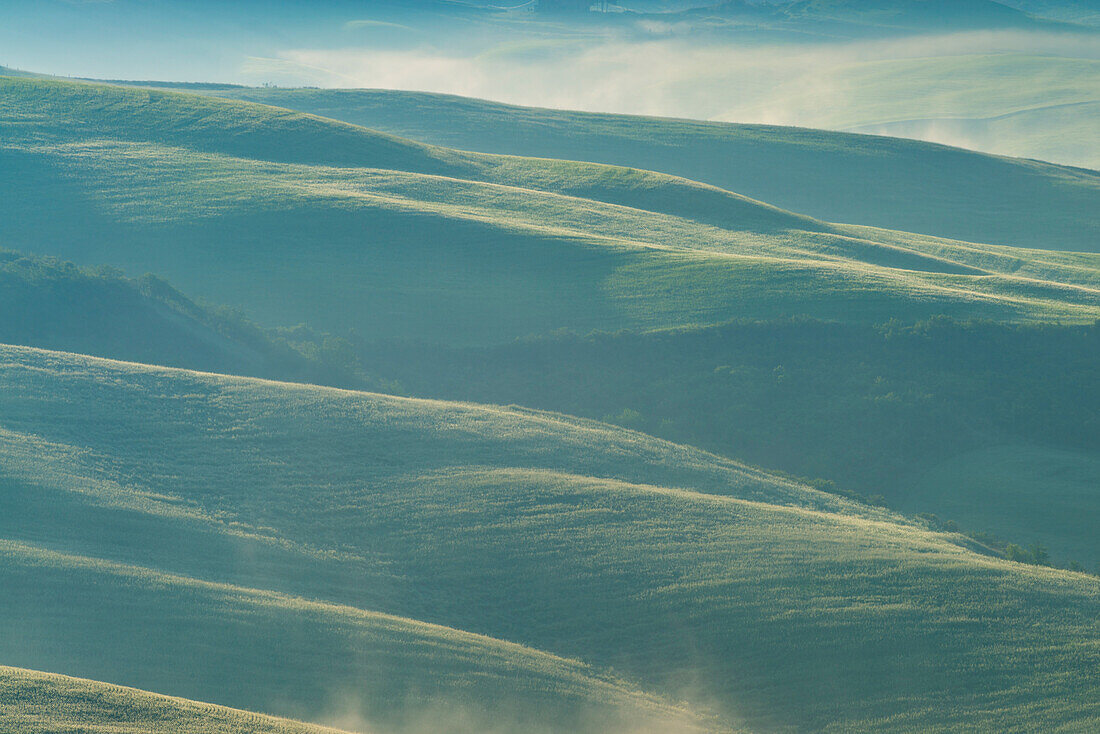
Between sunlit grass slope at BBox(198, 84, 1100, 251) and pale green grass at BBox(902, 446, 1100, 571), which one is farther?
sunlit grass slope at BBox(198, 84, 1100, 251)

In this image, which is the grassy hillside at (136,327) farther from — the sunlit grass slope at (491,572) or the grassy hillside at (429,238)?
the sunlit grass slope at (491,572)

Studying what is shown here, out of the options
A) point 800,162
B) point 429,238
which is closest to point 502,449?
point 429,238

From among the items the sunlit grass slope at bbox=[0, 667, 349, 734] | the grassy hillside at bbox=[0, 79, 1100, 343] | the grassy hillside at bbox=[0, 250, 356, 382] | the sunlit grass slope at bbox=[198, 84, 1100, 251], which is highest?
the sunlit grass slope at bbox=[198, 84, 1100, 251]

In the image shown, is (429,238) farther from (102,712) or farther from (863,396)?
(102,712)

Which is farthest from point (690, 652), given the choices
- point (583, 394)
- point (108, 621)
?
Answer: point (583, 394)

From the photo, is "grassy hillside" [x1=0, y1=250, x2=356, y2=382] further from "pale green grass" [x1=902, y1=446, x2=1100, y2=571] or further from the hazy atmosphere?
"pale green grass" [x1=902, y1=446, x2=1100, y2=571]

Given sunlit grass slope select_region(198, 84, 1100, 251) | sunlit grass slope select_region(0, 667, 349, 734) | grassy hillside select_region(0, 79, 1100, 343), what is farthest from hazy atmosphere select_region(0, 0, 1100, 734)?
sunlit grass slope select_region(198, 84, 1100, 251)

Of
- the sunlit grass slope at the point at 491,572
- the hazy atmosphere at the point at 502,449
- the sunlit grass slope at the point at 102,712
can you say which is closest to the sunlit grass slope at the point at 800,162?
the hazy atmosphere at the point at 502,449
